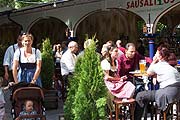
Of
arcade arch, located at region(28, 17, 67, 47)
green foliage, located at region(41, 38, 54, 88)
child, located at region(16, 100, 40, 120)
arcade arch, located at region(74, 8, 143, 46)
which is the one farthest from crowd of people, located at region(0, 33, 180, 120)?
arcade arch, located at region(28, 17, 67, 47)

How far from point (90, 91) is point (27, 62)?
1659 millimetres

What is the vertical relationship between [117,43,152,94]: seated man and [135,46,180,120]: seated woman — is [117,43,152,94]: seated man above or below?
above

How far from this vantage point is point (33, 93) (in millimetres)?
6027

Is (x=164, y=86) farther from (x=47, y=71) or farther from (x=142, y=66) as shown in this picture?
(x=47, y=71)

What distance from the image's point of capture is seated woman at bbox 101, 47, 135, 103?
6.68 meters

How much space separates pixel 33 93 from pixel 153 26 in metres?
7.97

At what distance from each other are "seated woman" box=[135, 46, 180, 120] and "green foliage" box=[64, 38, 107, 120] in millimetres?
1093

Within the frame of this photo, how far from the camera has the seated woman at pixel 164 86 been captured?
6.11 meters

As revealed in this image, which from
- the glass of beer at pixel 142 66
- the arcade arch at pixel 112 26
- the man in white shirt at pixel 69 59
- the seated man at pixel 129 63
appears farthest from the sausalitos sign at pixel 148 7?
the seated man at pixel 129 63

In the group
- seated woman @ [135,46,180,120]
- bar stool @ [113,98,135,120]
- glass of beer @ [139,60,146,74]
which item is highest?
glass of beer @ [139,60,146,74]

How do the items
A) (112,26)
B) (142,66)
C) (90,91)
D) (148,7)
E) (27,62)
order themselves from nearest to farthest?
(90,91) → (27,62) → (142,66) → (148,7) → (112,26)

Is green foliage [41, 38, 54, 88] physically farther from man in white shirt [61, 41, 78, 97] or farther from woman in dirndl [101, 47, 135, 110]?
woman in dirndl [101, 47, 135, 110]

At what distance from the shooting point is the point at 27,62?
21.9 feet

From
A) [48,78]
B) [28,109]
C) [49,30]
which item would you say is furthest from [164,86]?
[49,30]
